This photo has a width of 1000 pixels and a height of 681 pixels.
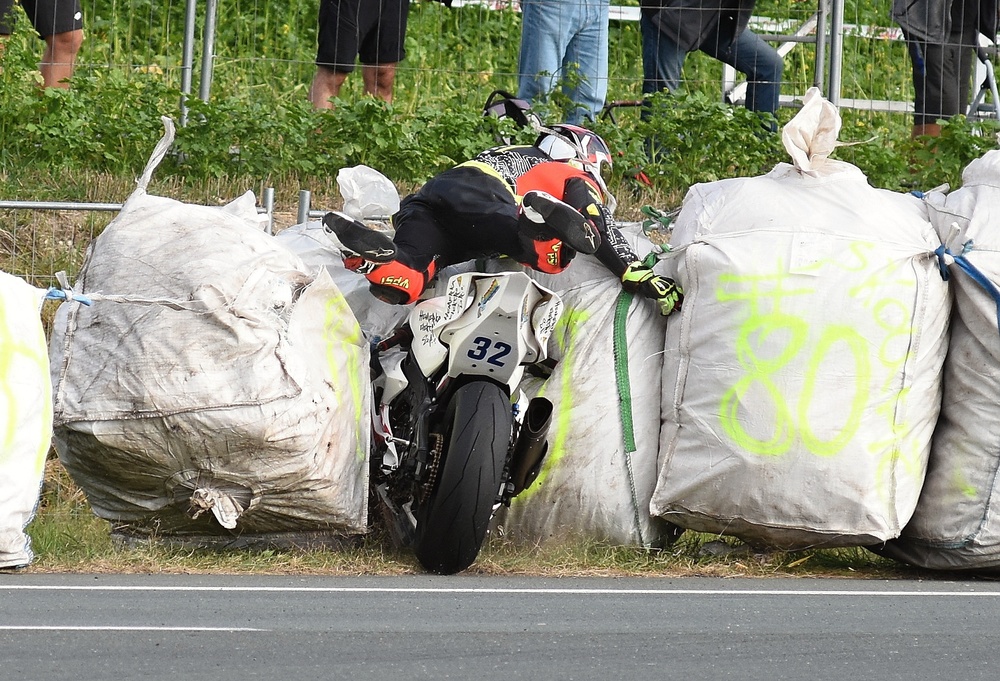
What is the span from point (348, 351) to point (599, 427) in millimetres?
981

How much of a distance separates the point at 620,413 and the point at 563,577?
73cm

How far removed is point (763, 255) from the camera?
5734mm

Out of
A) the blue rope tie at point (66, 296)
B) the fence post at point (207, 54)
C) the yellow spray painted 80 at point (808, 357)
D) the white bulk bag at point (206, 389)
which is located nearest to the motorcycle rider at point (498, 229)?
the white bulk bag at point (206, 389)

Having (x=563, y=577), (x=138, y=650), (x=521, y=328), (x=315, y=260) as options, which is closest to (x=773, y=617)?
(x=563, y=577)

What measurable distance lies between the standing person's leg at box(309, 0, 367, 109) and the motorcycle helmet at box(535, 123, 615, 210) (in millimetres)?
3296

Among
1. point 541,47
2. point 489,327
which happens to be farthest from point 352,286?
point 541,47

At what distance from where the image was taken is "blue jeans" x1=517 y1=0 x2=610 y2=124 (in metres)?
9.33

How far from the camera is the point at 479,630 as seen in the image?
14.4 ft

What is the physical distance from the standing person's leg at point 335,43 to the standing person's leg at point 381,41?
8cm

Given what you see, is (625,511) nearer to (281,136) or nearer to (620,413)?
(620,413)

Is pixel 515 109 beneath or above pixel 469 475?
above

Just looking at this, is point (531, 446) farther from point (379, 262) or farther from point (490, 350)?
point (379, 262)

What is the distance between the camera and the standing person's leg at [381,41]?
948 cm

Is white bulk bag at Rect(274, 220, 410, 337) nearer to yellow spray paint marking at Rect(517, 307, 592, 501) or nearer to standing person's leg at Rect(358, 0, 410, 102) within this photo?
yellow spray paint marking at Rect(517, 307, 592, 501)
